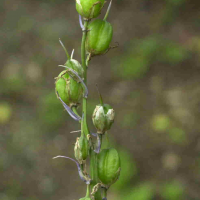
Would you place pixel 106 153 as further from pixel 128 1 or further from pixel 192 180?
pixel 128 1

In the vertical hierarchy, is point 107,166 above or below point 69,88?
below

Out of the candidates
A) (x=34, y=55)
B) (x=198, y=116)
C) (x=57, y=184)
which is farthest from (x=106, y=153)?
(x=34, y=55)

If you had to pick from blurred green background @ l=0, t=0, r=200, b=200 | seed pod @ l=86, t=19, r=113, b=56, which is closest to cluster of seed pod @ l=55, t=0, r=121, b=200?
seed pod @ l=86, t=19, r=113, b=56

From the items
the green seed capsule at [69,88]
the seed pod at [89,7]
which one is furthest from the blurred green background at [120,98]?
the seed pod at [89,7]

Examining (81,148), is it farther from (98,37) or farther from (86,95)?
(98,37)

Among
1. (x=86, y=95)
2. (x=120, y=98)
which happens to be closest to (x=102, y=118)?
(x=86, y=95)

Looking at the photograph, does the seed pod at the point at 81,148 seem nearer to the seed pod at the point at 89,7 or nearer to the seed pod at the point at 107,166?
the seed pod at the point at 107,166

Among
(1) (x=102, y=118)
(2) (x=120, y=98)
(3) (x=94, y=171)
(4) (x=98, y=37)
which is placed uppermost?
(2) (x=120, y=98)
